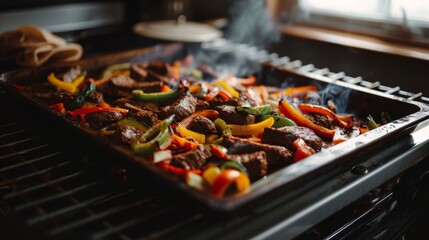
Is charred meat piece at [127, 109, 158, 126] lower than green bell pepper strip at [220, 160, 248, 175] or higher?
lower

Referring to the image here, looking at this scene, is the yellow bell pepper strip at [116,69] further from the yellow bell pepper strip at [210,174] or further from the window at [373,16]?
the window at [373,16]

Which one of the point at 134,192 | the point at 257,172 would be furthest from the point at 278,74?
the point at 134,192

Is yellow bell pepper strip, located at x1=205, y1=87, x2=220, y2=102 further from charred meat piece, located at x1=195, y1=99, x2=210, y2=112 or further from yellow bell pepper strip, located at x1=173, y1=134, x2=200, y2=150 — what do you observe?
yellow bell pepper strip, located at x1=173, y1=134, x2=200, y2=150

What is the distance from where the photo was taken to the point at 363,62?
283cm

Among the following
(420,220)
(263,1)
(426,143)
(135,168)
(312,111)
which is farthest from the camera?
(263,1)

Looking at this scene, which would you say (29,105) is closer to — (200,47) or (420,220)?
(200,47)

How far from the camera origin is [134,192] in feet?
5.08

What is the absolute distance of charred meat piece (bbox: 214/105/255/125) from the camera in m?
1.89

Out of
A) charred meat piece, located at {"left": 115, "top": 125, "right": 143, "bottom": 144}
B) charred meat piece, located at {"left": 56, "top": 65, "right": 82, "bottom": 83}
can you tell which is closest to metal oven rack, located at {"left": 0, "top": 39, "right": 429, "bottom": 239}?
charred meat piece, located at {"left": 115, "top": 125, "right": 143, "bottom": 144}

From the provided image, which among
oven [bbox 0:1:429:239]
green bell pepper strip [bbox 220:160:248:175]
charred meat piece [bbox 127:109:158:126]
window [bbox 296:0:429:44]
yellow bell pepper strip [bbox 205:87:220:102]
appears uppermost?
window [bbox 296:0:429:44]

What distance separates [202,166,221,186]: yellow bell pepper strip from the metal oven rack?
108 mm

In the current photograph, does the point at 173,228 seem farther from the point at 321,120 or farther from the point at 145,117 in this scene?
the point at 321,120

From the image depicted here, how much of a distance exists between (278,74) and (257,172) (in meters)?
1.14

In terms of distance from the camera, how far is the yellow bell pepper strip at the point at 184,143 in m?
1.67
